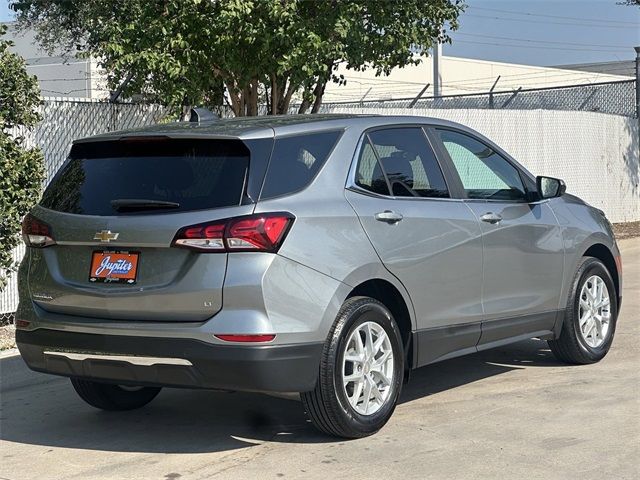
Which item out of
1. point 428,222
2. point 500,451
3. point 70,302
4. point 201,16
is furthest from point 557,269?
point 201,16

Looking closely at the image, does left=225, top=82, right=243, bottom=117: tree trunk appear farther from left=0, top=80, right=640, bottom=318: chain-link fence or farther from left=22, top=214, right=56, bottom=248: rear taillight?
left=22, top=214, right=56, bottom=248: rear taillight

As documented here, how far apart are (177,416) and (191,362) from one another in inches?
54.5

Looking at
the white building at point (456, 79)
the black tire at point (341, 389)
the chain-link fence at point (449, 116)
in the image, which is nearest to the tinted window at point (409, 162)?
the black tire at point (341, 389)

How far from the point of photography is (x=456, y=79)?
4278 cm

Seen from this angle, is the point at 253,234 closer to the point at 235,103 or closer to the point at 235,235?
the point at 235,235

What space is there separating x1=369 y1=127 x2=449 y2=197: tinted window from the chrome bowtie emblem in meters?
1.64

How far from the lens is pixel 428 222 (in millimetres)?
6270

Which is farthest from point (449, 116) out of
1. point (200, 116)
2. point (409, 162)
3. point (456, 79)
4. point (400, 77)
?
point (456, 79)

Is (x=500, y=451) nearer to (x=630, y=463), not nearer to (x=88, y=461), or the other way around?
(x=630, y=463)

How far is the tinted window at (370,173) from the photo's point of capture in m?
6.00

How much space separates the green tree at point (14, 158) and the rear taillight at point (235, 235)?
416cm

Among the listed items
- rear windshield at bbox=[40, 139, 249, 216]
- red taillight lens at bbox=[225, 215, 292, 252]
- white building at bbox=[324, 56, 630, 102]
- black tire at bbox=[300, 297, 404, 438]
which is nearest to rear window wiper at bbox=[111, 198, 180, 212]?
rear windshield at bbox=[40, 139, 249, 216]

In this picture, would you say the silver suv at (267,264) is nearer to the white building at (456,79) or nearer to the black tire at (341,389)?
the black tire at (341,389)

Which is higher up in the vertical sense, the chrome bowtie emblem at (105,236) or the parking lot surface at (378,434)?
the chrome bowtie emblem at (105,236)
